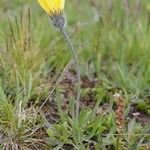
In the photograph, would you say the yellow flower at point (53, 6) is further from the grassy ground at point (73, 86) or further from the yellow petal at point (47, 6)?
the grassy ground at point (73, 86)

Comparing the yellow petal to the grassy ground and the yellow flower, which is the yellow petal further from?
the grassy ground

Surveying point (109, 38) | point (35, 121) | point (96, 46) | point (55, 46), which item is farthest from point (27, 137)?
point (109, 38)

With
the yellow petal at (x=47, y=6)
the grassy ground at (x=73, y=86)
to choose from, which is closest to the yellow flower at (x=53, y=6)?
the yellow petal at (x=47, y=6)

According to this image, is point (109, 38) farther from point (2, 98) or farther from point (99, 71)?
point (2, 98)

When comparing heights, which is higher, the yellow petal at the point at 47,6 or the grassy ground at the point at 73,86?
the yellow petal at the point at 47,6

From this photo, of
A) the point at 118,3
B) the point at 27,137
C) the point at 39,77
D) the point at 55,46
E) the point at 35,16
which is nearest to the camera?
the point at 27,137

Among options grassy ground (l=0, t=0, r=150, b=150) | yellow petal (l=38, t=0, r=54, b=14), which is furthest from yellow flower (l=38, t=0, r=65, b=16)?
grassy ground (l=0, t=0, r=150, b=150)
